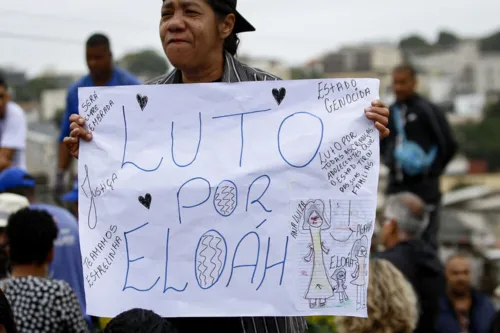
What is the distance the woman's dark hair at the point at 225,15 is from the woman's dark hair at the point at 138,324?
1.24 m

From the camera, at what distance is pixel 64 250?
673 centimetres

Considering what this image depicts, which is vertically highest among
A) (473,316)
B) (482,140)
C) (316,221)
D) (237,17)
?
(482,140)

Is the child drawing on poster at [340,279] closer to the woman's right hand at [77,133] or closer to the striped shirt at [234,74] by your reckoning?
the striped shirt at [234,74]

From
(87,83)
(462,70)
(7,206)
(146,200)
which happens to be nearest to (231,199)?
(146,200)

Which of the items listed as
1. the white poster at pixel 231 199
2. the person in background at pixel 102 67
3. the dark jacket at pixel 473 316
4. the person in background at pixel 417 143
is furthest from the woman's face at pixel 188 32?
the person in background at pixel 417 143

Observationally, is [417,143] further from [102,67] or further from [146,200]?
[146,200]

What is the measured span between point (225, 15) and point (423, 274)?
3.81 metres

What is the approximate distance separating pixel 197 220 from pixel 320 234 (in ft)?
1.47

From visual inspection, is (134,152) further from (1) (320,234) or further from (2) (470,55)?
(2) (470,55)

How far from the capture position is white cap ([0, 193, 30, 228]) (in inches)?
259

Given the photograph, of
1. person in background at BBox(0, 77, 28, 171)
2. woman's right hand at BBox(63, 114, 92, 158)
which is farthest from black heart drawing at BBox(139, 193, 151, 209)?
person in background at BBox(0, 77, 28, 171)

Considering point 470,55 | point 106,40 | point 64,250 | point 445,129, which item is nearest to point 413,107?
point 445,129

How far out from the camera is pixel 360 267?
4129 millimetres

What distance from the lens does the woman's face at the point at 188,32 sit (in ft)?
14.0
